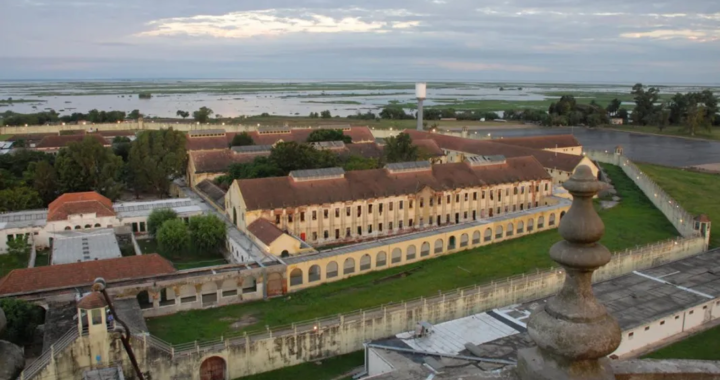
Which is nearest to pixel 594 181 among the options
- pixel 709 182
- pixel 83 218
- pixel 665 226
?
pixel 83 218

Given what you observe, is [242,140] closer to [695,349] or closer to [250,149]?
[250,149]

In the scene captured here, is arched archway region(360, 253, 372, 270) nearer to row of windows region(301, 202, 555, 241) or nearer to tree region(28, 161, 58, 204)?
row of windows region(301, 202, 555, 241)

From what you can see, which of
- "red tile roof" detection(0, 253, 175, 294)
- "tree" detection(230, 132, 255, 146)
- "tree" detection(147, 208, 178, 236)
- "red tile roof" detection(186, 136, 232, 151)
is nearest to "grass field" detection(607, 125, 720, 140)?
"tree" detection(230, 132, 255, 146)

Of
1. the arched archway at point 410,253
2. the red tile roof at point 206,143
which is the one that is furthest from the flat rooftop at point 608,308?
the red tile roof at point 206,143

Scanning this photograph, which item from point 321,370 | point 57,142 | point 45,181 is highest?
point 57,142

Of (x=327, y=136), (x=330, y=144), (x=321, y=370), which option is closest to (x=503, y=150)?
(x=330, y=144)
